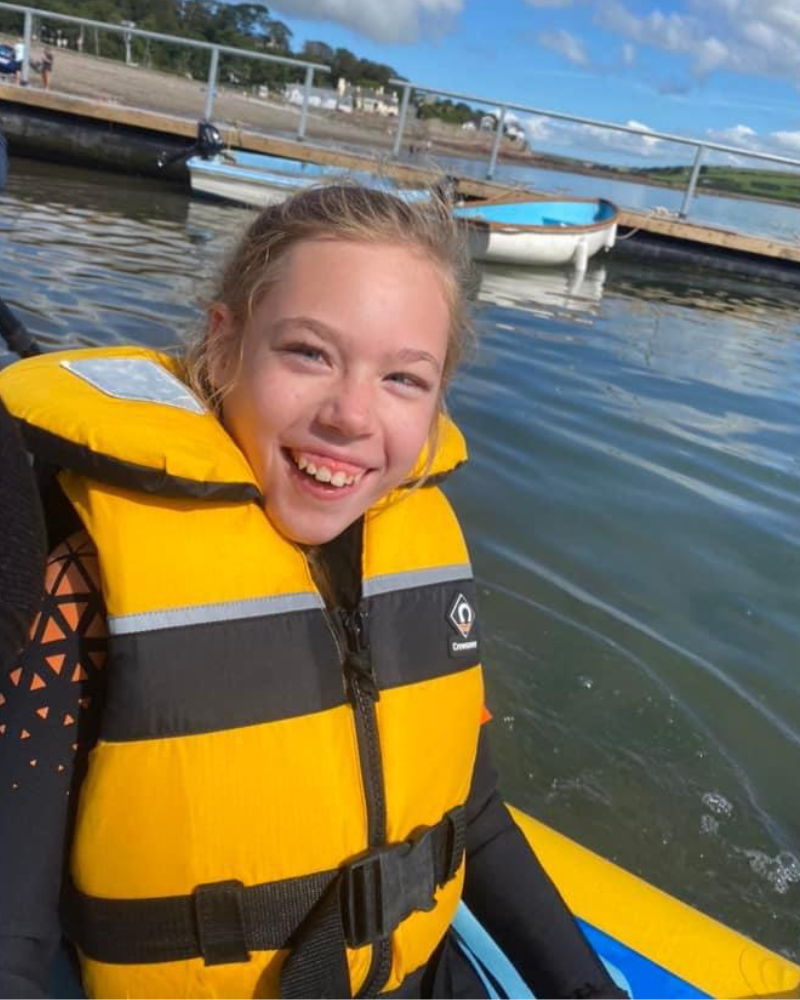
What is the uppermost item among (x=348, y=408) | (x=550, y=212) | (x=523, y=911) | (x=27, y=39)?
(x=27, y=39)

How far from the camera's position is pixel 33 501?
2.72 ft

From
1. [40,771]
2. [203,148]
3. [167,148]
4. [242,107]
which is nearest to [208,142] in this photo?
[203,148]

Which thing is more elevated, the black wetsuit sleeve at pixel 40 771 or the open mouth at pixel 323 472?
the open mouth at pixel 323 472

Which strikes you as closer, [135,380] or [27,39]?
[135,380]

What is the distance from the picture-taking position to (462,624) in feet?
5.23

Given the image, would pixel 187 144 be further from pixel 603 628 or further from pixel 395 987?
pixel 395 987

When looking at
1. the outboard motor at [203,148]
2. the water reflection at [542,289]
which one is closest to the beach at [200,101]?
the outboard motor at [203,148]

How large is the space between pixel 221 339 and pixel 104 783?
2.14 ft

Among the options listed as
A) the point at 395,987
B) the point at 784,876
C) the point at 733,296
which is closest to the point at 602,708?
the point at 784,876

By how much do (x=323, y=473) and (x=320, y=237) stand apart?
0.33 metres

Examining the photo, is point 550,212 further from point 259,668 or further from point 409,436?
point 259,668

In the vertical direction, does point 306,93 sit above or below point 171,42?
below

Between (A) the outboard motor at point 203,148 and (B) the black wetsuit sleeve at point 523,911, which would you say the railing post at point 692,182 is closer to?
(A) the outboard motor at point 203,148

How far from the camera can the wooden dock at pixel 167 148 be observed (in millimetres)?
12562
